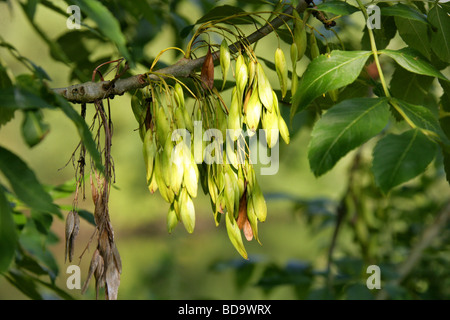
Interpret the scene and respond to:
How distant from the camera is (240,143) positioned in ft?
1.41

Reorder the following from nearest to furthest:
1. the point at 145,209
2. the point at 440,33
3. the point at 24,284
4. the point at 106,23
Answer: the point at 106,23 < the point at 440,33 < the point at 24,284 < the point at 145,209

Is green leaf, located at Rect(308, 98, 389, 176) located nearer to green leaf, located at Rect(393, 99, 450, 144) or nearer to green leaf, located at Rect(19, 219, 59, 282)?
green leaf, located at Rect(393, 99, 450, 144)

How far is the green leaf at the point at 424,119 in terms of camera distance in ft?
1.29

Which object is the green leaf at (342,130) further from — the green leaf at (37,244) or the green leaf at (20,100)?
the green leaf at (37,244)

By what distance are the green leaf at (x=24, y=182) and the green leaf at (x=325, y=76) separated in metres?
0.19

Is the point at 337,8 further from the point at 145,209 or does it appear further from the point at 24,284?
the point at 145,209

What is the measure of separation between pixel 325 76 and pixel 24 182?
0.23m

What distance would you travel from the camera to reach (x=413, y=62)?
433 millimetres

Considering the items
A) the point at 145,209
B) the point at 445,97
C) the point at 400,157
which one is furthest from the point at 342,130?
the point at 145,209

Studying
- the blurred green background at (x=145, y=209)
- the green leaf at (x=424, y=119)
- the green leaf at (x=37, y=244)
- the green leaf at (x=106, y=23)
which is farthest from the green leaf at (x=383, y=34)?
the blurred green background at (x=145, y=209)

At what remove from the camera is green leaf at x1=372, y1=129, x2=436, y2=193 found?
13.7 inches

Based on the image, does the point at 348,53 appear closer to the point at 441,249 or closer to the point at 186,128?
the point at 186,128
